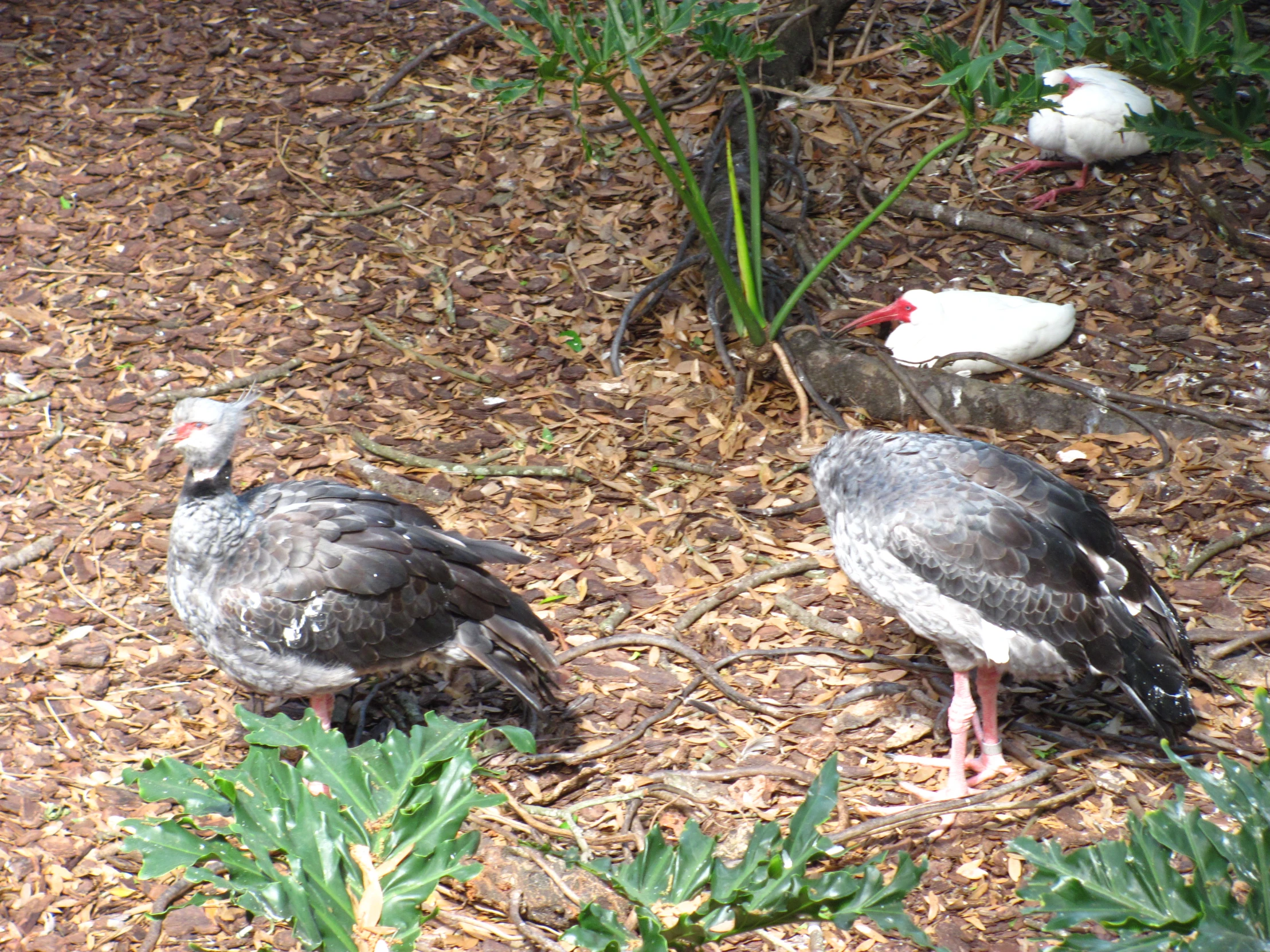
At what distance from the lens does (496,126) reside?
24.6 feet

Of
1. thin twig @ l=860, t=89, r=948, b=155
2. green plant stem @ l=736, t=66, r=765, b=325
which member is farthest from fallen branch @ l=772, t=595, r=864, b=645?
thin twig @ l=860, t=89, r=948, b=155

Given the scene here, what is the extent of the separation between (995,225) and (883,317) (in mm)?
1244

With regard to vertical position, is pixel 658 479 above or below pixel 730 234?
below

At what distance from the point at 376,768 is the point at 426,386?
3.85m

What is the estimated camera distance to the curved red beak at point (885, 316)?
600 centimetres

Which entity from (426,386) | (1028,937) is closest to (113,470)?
(426,386)

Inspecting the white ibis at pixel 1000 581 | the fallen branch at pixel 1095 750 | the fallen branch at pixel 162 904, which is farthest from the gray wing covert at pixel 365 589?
the fallen branch at pixel 1095 750

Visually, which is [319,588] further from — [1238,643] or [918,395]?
[1238,643]

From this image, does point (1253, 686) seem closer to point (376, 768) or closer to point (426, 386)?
point (376, 768)

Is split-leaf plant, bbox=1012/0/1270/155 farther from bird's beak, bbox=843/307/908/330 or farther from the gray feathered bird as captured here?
the gray feathered bird

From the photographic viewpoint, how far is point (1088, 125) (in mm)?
6668

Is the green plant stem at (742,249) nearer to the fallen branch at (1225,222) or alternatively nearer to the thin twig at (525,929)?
the fallen branch at (1225,222)

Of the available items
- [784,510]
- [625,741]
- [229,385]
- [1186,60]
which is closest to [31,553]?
[229,385]

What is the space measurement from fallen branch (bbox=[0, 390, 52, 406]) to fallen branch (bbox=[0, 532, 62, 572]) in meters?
1.00
